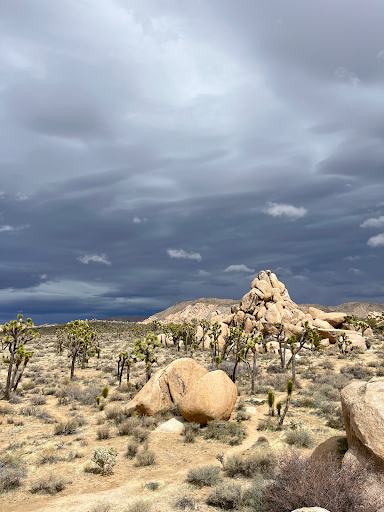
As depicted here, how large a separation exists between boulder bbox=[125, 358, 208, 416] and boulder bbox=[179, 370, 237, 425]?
7.30 feet

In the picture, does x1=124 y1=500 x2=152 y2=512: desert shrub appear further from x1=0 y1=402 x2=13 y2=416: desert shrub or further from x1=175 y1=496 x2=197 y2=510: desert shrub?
x1=0 y1=402 x2=13 y2=416: desert shrub

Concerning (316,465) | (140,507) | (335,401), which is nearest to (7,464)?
(140,507)

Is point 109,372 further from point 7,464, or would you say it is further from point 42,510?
point 42,510

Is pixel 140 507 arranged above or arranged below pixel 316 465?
below

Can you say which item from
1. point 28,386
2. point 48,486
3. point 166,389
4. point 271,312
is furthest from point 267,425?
point 271,312

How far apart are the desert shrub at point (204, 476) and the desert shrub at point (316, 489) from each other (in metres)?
2.85

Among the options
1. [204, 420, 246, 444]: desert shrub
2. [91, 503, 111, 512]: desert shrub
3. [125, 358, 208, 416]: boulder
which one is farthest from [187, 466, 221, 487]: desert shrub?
[125, 358, 208, 416]: boulder

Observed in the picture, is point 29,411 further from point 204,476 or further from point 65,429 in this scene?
point 204,476

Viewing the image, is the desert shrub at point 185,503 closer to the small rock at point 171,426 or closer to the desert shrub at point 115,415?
the small rock at point 171,426

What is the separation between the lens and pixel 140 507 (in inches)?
334

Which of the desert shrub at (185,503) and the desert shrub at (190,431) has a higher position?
the desert shrub at (185,503)

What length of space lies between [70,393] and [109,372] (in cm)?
1066

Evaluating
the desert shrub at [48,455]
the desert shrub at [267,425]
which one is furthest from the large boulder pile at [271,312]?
the desert shrub at [48,455]

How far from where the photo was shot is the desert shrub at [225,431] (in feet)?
48.0
